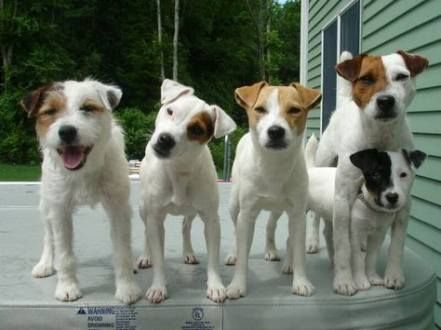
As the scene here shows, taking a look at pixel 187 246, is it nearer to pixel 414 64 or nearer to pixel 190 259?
pixel 190 259

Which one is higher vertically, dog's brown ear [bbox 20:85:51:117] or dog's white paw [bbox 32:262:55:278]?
dog's brown ear [bbox 20:85:51:117]

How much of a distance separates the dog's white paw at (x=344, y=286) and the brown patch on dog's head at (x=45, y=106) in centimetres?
172

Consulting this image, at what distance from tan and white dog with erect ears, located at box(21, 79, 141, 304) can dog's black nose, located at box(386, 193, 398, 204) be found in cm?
139

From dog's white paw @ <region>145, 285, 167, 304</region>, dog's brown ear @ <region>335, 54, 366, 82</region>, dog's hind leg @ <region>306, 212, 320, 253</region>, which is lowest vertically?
dog's white paw @ <region>145, 285, 167, 304</region>

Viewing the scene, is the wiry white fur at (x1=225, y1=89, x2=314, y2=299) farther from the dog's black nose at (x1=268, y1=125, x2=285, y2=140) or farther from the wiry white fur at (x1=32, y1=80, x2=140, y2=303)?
the wiry white fur at (x1=32, y1=80, x2=140, y2=303)

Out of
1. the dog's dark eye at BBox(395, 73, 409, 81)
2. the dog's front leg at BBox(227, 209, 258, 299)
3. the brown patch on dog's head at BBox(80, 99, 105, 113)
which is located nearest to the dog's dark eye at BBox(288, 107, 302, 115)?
the dog's dark eye at BBox(395, 73, 409, 81)

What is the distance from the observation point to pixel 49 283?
3.30 metres

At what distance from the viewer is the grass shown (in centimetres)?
1454

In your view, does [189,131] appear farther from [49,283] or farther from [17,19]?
[17,19]

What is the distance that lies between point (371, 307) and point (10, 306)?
1.89 meters

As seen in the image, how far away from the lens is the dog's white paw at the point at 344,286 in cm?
309

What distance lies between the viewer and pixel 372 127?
3070 millimetres

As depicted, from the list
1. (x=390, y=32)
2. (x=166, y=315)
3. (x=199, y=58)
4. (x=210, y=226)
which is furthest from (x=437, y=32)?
(x=199, y=58)

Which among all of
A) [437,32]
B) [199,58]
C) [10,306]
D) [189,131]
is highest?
[199,58]
